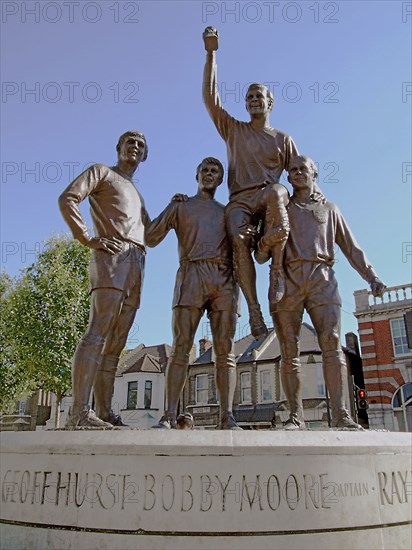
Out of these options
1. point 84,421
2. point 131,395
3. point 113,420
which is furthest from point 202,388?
point 84,421

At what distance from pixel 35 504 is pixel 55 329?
16989 millimetres

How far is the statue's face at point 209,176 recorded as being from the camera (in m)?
5.49

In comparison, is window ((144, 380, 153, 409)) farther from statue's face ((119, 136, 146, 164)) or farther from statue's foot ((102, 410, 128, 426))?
statue's face ((119, 136, 146, 164))

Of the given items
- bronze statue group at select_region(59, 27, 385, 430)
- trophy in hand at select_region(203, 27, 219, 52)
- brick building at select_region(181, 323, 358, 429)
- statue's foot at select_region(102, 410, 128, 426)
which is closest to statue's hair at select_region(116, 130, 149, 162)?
bronze statue group at select_region(59, 27, 385, 430)

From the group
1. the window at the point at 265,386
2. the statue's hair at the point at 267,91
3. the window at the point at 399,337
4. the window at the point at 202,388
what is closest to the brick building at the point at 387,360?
the window at the point at 399,337

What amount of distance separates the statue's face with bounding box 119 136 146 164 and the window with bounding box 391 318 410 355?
924 inches

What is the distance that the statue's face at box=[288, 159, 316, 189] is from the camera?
17.2 feet

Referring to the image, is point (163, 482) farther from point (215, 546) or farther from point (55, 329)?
point (55, 329)

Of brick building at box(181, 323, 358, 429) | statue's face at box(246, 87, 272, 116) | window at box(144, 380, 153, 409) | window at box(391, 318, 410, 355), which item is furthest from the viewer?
window at box(144, 380, 153, 409)

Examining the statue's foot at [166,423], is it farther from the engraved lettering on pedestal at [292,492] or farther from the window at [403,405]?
the window at [403,405]

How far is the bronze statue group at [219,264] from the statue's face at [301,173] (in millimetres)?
11

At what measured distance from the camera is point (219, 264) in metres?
5.07

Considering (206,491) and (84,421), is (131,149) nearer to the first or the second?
(84,421)

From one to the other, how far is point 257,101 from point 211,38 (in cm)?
87
